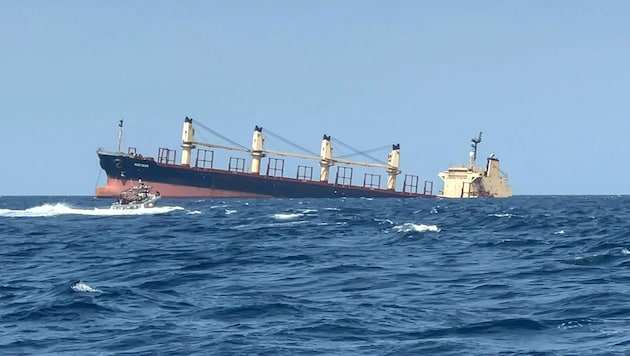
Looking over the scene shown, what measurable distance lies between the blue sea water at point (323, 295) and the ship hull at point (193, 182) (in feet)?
291

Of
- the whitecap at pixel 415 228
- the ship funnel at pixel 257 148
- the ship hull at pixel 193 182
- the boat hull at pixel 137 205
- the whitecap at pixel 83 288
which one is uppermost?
the ship funnel at pixel 257 148

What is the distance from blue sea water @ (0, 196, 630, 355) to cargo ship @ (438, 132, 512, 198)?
4316 inches

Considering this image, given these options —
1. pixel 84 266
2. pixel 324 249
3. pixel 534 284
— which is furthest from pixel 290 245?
pixel 534 284

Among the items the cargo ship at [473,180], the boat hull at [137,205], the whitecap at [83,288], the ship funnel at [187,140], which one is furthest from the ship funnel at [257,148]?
the whitecap at [83,288]

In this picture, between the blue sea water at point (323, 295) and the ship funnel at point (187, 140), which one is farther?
the ship funnel at point (187, 140)

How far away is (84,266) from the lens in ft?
107

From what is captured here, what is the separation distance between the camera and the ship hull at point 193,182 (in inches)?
5217

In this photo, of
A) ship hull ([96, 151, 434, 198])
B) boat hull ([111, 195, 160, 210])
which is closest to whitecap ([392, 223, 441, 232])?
boat hull ([111, 195, 160, 210])

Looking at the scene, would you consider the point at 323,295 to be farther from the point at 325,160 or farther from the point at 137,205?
the point at 325,160

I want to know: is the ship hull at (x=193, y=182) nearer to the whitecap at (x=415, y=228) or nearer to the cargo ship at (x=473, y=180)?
the cargo ship at (x=473, y=180)

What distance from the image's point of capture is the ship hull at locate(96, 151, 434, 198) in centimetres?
13250

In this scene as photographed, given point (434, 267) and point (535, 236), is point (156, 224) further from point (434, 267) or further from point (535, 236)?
point (434, 267)

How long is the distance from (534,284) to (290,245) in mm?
16684

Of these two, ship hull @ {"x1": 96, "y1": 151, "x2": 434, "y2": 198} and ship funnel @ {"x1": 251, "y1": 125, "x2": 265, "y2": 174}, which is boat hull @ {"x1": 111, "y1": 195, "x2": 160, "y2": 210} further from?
ship funnel @ {"x1": 251, "y1": 125, "x2": 265, "y2": 174}
